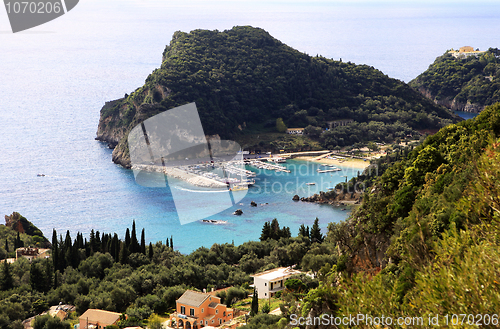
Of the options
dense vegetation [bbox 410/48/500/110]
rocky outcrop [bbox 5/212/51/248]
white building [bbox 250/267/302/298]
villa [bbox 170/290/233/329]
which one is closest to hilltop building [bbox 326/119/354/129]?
dense vegetation [bbox 410/48/500/110]

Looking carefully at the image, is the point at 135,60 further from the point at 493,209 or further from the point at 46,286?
the point at 493,209

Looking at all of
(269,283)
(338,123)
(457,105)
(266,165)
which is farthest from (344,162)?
(457,105)

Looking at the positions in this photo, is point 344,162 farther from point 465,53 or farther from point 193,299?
point 465,53

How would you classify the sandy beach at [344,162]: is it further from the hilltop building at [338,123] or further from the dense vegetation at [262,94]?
the hilltop building at [338,123]

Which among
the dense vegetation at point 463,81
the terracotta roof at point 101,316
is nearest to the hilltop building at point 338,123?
the dense vegetation at point 463,81

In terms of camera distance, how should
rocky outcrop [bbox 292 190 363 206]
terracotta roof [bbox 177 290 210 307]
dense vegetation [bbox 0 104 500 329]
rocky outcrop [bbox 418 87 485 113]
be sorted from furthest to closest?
rocky outcrop [bbox 418 87 485 113]
rocky outcrop [bbox 292 190 363 206]
terracotta roof [bbox 177 290 210 307]
dense vegetation [bbox 0 104 500 329]

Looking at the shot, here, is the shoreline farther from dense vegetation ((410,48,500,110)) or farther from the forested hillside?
dense vegetation ((410,48,500,110))
